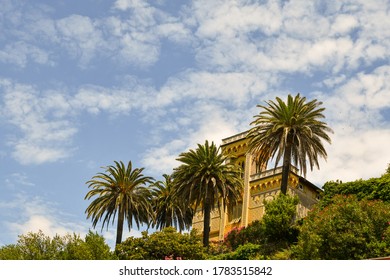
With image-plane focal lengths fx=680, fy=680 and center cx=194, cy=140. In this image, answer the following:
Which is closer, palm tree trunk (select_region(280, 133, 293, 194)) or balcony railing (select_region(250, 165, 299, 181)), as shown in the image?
palm tree trunk (select_region(280, 133, 293, 194))

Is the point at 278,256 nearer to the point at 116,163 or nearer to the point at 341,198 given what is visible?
the point at 341,198

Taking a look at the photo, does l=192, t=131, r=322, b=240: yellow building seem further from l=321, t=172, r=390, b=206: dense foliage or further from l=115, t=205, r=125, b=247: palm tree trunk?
l=321, t=172, r=390, b=206: dense foliage

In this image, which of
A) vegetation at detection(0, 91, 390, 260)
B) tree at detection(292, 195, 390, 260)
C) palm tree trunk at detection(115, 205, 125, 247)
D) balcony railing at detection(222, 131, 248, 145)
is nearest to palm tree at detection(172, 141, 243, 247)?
vegetation at detection(0, 91, 390, 260)

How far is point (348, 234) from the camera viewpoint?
122 ft

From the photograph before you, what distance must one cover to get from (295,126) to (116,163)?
64.6ft

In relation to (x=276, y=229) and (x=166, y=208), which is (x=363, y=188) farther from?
(x=166, y=208)

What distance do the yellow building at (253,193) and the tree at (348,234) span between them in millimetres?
26089

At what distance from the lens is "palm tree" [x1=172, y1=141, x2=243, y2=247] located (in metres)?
57.5

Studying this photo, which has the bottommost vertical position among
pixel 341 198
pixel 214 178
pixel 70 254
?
pixel 70 254

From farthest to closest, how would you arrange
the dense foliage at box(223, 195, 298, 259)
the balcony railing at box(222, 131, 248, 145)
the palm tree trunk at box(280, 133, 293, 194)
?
the balcony railing at box(222, 131, 248, 145) → the palm tree trunk at box(280, 133, 293, 194) → the dense foliage at box(223, 195, 298, 259)

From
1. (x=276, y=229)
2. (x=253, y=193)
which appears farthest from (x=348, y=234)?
(x=253, y=193)

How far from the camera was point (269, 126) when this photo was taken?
181 ft

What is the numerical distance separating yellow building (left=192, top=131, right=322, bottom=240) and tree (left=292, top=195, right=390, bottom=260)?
85.6 feet
